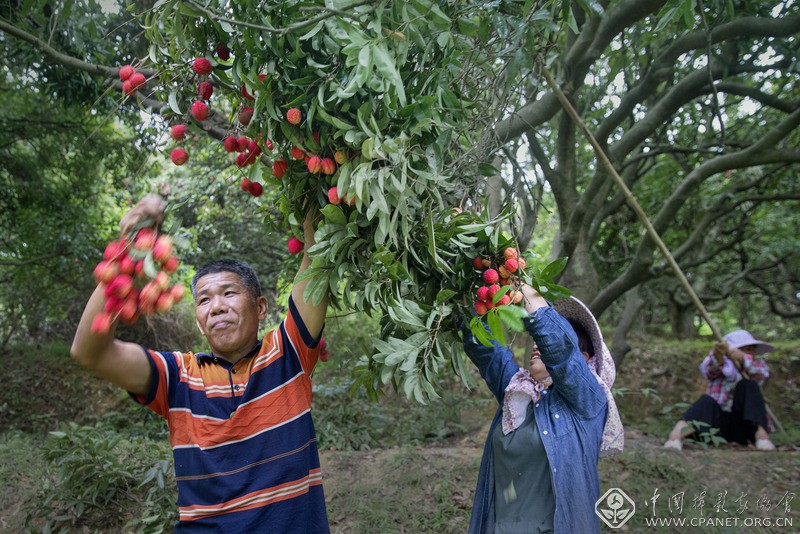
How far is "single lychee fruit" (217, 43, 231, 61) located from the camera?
1767 millimetres

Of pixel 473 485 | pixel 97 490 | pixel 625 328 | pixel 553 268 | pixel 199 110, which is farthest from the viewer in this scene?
pixel 625 328

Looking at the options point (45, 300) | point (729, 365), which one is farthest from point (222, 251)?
point (729, 365)

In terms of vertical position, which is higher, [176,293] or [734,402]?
[176,293]

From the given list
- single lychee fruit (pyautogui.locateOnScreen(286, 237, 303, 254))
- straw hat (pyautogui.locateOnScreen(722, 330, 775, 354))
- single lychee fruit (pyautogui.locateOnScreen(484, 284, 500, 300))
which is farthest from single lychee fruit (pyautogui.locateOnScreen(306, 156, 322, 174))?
straw hat (pyautogui.locateOnScreen(722, 330, 775, 354))

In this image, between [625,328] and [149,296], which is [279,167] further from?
[625,328]

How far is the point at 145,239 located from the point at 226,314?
42 centimetres

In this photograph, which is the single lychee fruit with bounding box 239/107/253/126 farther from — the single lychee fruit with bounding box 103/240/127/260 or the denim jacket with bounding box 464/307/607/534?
the denim jacket with bounding box 464/307/607/534

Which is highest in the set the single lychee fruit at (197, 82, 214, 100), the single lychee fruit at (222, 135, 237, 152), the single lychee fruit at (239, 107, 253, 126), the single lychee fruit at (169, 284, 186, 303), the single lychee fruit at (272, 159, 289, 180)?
the single lychee fruit at (197, 82, 214, 100)

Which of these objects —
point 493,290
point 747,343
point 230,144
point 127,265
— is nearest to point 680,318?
point 747,343

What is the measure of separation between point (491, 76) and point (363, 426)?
339cm

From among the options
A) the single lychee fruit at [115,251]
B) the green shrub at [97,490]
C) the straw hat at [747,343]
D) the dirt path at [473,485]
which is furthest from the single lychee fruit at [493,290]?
the straw hat at [747,343]

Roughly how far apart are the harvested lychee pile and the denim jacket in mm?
912

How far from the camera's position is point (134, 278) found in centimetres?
151

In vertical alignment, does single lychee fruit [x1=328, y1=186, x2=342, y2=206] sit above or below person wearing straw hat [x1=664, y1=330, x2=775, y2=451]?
above
